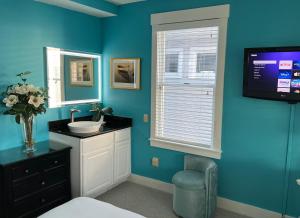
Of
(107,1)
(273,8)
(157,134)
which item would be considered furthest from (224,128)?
(107,1)

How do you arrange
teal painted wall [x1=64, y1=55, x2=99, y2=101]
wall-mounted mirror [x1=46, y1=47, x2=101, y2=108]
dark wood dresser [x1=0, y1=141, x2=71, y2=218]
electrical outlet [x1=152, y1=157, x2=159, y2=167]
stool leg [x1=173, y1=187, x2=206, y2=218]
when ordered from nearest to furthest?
dark wood dresser [x1=0, y1=141, x2=71, y2=218], stool leg [x1=173, y1=187, x2=206, y2=218], wall-mounted mirror [x1=46, y1=47, x2=101, y2=108], teal painted wall [x1=64, y1=55, x2=99, y2=101], electrical outlet [x1=152, y1=157, x2=159, y2=167]

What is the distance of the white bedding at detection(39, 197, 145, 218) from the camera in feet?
5.82

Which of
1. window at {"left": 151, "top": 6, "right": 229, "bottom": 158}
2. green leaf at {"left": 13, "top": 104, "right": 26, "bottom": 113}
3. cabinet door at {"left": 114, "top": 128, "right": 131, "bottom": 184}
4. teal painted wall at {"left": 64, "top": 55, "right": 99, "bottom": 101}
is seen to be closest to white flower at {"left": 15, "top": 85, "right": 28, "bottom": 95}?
green leaf at {"left": 13, "top": 104, "right": 26, "bottom": 113}

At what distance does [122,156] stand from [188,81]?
4.59 feet

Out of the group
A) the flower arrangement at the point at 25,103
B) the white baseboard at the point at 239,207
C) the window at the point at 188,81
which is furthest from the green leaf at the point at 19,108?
the white baseboard at the point at 239,207

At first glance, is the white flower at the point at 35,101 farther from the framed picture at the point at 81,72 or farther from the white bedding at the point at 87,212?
the white bedding at the point at 87,212

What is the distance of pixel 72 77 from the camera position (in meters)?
3.44

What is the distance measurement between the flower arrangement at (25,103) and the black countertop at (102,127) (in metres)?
0.43

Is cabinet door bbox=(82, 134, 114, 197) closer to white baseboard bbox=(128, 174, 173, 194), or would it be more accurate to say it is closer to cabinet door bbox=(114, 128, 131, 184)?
cabinet door bbox=(114, 128, 131, 184)

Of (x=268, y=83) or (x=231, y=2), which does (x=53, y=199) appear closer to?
(x=268, y=83)

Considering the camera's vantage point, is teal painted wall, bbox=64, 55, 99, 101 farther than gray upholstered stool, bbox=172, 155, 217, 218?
Yes

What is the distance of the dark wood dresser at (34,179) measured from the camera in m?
2.36

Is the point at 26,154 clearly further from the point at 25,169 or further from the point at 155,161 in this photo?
the point at 155,161

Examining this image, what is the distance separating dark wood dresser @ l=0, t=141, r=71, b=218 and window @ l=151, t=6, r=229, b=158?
126cm
